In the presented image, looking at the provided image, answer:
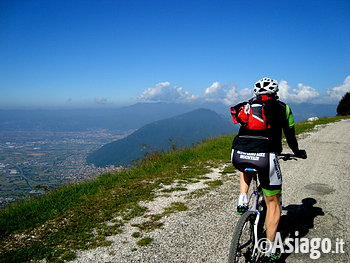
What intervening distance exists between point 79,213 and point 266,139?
15.7 ft

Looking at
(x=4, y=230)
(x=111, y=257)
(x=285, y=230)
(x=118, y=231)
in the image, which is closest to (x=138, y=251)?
(x=111, y=257)

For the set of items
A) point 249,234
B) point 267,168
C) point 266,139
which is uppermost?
point 266,139

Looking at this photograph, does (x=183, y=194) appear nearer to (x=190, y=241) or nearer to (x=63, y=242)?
(x=190, y=241)

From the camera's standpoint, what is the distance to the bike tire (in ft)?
9.21

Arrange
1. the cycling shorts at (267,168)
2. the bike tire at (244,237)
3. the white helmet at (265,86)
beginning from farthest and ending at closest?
the white helmet at (265,86), the cycling shorts at (267,168), the bike tire at (244,237)

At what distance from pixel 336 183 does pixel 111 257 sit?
693 centimetres

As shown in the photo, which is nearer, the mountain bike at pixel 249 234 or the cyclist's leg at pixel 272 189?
the mountain bike at pixel 249 234

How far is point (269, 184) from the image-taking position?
9.81 ft

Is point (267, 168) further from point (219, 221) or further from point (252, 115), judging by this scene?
point (219, 221)

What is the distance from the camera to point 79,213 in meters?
5.61

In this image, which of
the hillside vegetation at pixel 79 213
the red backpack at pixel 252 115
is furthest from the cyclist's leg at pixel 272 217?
the hillside vegetation at pixel 79 213

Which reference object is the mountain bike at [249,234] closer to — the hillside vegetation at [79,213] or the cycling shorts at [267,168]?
the cycling shorts at [267,168]

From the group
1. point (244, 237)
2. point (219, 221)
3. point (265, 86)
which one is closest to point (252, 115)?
point (265, 86)

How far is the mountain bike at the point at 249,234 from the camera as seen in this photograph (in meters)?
2.82
